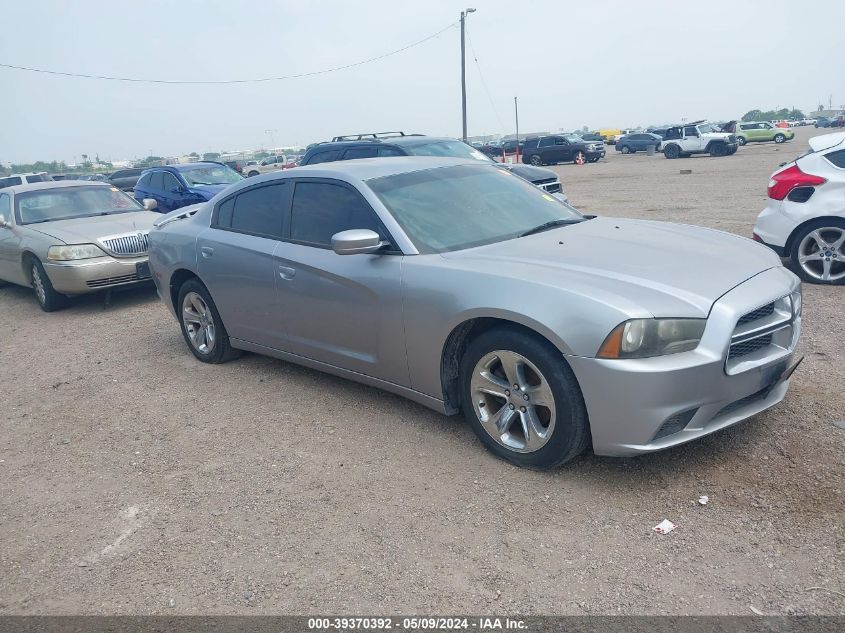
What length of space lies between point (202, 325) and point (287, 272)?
1526 mm

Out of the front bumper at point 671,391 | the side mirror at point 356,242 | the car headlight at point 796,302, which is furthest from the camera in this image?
the side mirror at point 356,242

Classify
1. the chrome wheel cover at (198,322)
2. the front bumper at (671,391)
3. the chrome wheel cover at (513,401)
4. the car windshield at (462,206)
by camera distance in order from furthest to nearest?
1. the chrome wheel cover at (198,322)
2. the car windshield at (462,206)
3. the chrome wheel cover at (513,401)
4. the front bumper at (671,391)

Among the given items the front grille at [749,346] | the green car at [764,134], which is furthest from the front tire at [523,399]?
the green car at [764,134]

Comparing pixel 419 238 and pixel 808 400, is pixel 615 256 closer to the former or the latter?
pixel 419 238

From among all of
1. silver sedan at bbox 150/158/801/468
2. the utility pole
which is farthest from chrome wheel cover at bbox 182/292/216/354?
the utility pole

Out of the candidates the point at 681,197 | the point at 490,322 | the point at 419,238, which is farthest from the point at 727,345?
the point at 681,197

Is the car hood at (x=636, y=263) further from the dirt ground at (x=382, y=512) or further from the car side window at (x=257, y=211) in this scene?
the car side window at (x=257, y=211)

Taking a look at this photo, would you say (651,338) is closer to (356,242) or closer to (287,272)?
(356,242)

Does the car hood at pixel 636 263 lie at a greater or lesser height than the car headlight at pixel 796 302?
greater

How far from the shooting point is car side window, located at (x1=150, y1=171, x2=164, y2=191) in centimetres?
1375

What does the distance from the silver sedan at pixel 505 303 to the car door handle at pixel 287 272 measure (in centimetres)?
1

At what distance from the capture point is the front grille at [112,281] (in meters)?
8.13

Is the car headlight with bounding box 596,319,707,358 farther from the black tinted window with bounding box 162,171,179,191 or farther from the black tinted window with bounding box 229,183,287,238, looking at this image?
the black tinted window with bounding box 162,171,179,191

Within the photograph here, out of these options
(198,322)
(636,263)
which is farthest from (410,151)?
(636,263)
